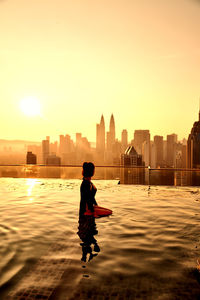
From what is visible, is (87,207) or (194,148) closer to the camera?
(87,207)

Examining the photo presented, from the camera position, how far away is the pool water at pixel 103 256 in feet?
9.13

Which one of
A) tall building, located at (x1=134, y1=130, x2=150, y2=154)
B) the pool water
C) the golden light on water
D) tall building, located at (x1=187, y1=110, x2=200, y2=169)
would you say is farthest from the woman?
tall building, located at (x1=134, y1=130, x2=150, y2=154)

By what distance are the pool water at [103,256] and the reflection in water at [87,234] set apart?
4 centimetres

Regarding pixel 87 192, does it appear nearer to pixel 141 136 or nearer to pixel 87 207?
pixel 87 207

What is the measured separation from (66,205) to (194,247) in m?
4.29

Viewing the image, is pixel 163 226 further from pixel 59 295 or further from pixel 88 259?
pixel 59 295

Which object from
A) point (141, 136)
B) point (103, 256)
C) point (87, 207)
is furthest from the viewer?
point (141, 136)

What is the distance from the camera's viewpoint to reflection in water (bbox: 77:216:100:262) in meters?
3.85

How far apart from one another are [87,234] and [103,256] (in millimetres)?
1012

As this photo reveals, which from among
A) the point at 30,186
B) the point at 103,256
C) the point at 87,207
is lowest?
the point at 103,256

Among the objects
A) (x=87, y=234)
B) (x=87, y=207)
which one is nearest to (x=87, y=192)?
(x=87, y=207)

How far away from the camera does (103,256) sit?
3703 mm

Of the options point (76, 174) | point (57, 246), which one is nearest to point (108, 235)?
point (57, 246)

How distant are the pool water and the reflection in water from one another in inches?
1.4
